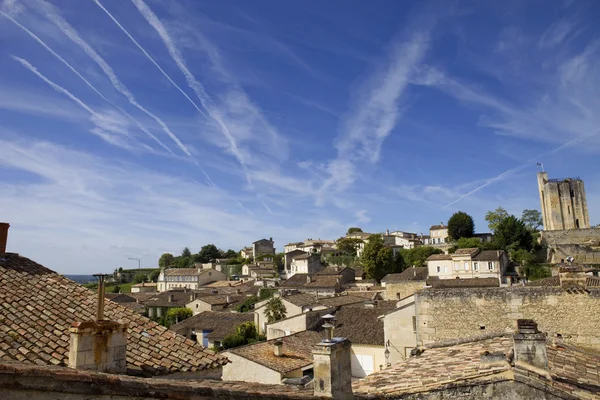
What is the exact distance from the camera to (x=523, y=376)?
7.28m

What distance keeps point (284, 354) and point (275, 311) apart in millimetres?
17045

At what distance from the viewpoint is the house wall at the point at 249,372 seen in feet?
71.2

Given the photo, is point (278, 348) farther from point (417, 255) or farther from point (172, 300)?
point (417, 255)

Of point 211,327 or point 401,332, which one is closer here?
A: point 401,332

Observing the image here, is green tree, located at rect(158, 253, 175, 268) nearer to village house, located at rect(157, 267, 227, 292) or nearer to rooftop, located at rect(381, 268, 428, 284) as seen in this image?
village house, located at rect(157, 267, 227, 292)

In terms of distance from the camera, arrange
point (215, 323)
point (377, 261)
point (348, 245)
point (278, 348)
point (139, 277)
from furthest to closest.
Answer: point (139, 277)
point (348, 245)
point (377, 261)
point (215, 323)
point (278, 348)

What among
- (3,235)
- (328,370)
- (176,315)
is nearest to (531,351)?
(328,370)

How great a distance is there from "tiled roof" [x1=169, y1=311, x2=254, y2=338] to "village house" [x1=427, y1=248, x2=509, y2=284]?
29052mm

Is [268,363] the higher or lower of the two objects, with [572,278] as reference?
lower


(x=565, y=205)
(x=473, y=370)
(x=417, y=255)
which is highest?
(x=565, y=205)

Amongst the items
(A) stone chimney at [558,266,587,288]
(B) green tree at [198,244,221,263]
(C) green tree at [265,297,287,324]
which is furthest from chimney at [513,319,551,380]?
(B) green tree at [198,244,221,263]

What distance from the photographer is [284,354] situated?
24.6m

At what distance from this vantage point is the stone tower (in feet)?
275

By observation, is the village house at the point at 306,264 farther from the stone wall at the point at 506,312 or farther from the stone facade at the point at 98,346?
the stone facade at the point at 98,346
